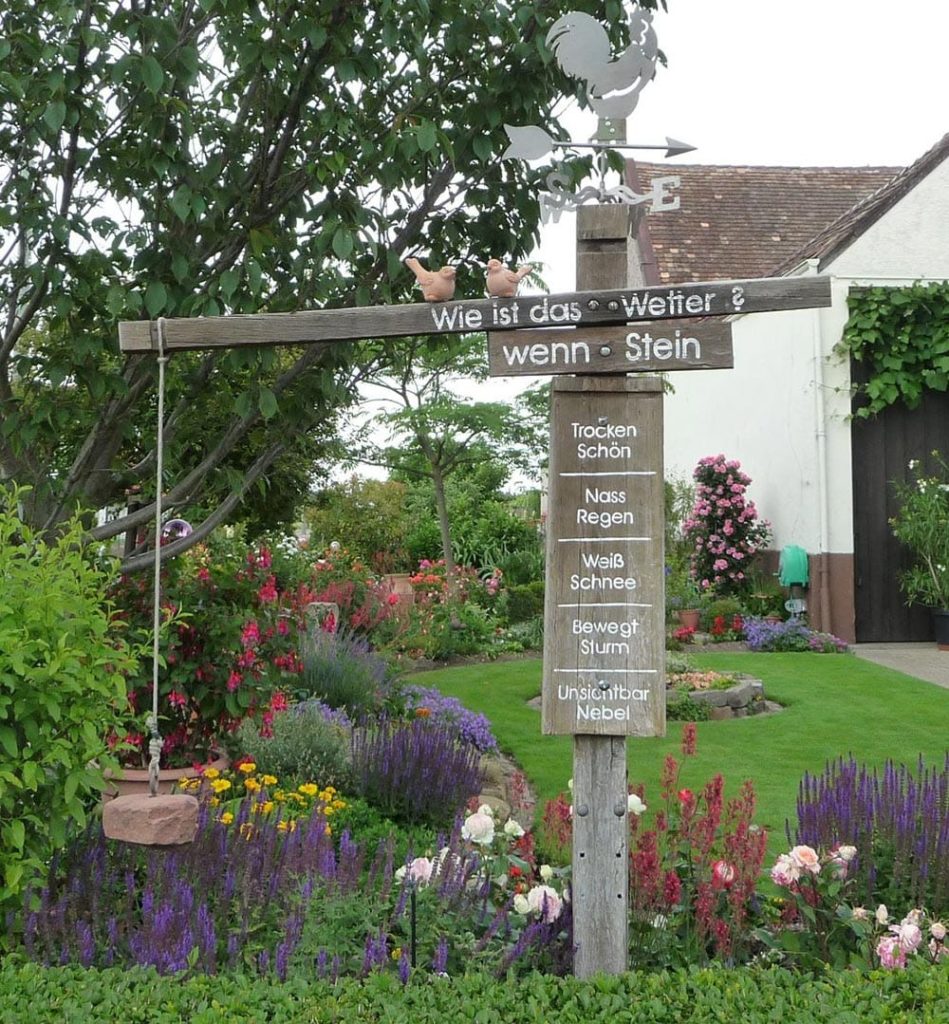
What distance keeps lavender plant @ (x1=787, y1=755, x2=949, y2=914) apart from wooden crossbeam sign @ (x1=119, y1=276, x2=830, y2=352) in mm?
1788

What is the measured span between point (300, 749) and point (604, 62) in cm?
380

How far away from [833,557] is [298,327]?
34.3ft

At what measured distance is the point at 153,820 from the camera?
3.24m

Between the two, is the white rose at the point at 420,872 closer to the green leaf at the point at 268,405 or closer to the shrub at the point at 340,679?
the green leaf at the point at 268,405

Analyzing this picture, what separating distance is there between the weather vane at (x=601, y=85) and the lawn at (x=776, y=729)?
3.10 meters

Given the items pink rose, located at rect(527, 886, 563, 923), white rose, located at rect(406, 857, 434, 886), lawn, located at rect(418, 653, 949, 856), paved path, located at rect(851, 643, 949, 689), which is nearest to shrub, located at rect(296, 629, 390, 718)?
lawn, located at rect(418, 653, 949, 856)

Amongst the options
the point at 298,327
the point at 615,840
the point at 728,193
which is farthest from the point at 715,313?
the point at 728,193

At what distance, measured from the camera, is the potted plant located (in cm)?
1216

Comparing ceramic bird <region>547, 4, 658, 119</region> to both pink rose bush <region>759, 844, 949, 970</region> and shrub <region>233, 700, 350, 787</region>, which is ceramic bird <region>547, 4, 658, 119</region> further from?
shrub <region>233, 700, 350, 787</region>

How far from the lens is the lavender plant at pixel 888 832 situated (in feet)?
12.1

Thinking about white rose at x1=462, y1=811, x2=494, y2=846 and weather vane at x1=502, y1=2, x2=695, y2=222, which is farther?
white rose at x1=462, y1=811, x2=494, y2=846

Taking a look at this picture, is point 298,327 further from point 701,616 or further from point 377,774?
point 701,616

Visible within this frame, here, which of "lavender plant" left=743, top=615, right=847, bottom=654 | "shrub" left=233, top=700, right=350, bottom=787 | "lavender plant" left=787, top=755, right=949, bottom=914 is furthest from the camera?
"lavender plant" left=743, top=615, right=847, bottom=654

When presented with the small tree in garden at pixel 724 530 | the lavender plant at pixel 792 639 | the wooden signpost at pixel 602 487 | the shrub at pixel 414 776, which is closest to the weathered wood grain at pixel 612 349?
the wooden signpost at pixel 602 487
